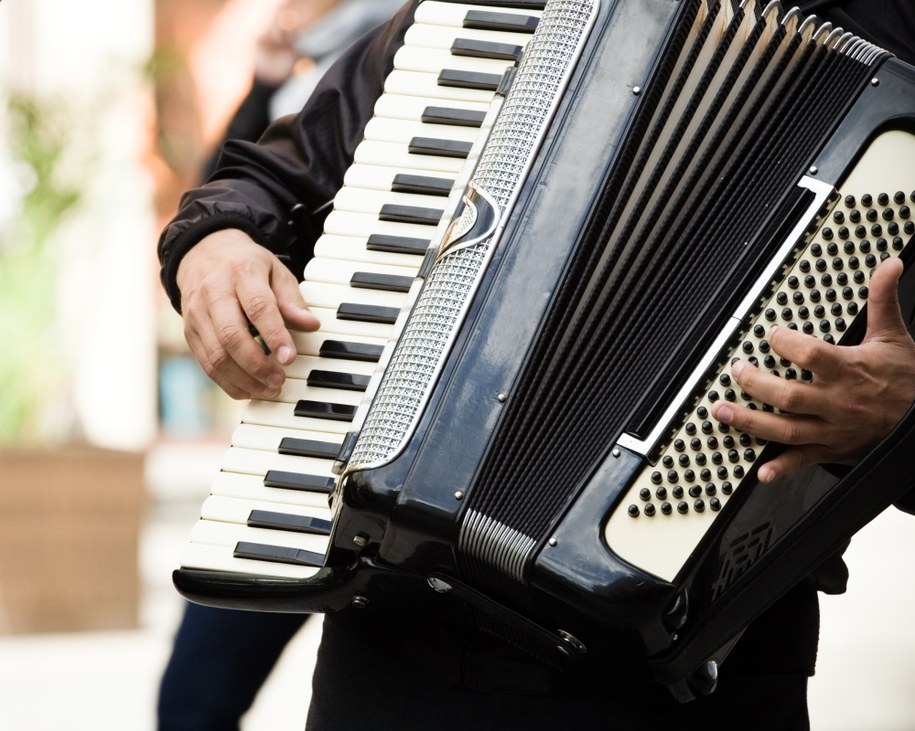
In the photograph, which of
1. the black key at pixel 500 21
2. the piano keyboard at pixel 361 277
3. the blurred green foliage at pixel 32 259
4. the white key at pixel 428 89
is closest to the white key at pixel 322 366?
the piano keyboard at pixel 361 277

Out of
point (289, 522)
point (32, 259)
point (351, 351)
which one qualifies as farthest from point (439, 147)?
point (32, 259)

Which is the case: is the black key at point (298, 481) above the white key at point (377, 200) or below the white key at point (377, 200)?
below

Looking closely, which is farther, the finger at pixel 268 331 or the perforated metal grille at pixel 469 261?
the finger at pixel 268 331

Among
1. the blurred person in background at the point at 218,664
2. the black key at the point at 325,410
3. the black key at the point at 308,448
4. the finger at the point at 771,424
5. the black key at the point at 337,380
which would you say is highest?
the finger at the point at 771,424

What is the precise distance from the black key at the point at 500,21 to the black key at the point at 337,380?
0.46 m

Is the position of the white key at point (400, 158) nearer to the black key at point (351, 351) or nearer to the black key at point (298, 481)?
the black key at point (351, 351)

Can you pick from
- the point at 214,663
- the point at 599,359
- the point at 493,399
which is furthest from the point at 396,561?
the point at 214,663

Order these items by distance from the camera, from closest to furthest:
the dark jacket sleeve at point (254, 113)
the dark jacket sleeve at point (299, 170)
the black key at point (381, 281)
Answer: the black key at point (381, 281)
the dark jacket sleeve at point (299, 170)
the dark jacket sleeve at point (254, 113)

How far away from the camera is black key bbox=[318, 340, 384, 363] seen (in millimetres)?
1459

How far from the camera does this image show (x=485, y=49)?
1.54 meters

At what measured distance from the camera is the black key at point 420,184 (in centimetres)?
151

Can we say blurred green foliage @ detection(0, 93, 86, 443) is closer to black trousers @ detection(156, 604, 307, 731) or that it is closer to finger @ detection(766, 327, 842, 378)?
black trousers @ detection(156, 604, 307, 731)

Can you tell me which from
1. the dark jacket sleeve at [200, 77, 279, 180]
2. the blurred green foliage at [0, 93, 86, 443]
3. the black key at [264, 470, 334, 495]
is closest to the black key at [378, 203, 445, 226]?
the black key at [264, 470, 334, 495]

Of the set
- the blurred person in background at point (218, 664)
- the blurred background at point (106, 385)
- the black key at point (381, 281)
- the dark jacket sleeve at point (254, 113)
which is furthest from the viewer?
the blurred background at point (106, 385)
